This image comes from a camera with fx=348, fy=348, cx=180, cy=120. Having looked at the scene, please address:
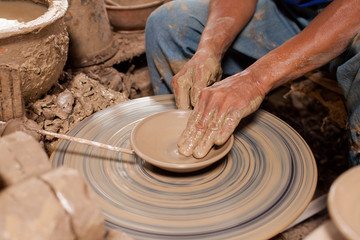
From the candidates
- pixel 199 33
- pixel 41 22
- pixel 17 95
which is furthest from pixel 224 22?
pixel 17 95

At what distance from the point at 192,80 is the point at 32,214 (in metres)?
1.17

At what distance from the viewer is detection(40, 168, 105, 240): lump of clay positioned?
2.29ft

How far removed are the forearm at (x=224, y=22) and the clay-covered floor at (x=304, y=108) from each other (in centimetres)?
62

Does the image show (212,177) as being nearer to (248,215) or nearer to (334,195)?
(248,215)

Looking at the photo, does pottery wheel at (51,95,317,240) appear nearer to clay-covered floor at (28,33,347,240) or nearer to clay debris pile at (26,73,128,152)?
clay debris pile at (26,73,128,152)

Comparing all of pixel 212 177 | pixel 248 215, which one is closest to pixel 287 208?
pixel 248 215

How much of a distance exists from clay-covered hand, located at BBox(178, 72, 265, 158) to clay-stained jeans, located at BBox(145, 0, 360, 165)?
0.72m

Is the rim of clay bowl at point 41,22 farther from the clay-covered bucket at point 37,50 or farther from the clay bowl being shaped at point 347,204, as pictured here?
the clay bowl being shaped at point 347,204

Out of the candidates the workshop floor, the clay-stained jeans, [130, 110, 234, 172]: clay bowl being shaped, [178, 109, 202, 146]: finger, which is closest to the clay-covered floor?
the workshop floor

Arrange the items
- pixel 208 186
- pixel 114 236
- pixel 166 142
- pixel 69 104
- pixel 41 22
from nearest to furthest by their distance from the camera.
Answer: pixel 114 236, pixel 208 186, pixel 166 142, pixel 41 22, pixel 69 104

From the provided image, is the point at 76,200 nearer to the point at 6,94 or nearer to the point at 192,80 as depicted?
the point at 6,94

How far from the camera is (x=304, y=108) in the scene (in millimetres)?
2742

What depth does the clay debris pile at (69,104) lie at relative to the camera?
199 centimetres

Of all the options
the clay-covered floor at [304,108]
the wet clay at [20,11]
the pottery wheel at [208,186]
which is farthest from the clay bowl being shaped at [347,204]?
the wet clay at [20,11]
